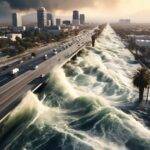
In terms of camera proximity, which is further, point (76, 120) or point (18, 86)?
point (18, 86)

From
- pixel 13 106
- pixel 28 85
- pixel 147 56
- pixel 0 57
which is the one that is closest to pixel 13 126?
pixel 13 106

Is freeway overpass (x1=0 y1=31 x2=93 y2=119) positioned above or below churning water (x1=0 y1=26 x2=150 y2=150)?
above

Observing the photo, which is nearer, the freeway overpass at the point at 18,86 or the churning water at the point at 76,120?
the churning water at the point at 76,120

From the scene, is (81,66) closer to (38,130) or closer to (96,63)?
(96,63)

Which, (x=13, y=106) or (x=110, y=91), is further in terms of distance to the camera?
(x=110, y=91)

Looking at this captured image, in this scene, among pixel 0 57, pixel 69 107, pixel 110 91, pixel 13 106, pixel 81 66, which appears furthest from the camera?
pixel 0 57

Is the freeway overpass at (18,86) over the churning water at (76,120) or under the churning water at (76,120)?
over

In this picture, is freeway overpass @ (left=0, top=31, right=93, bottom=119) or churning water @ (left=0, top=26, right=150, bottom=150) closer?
churning water @ (left=0, top=26, right=150, bottom=150)

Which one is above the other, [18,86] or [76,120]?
[18,86]
